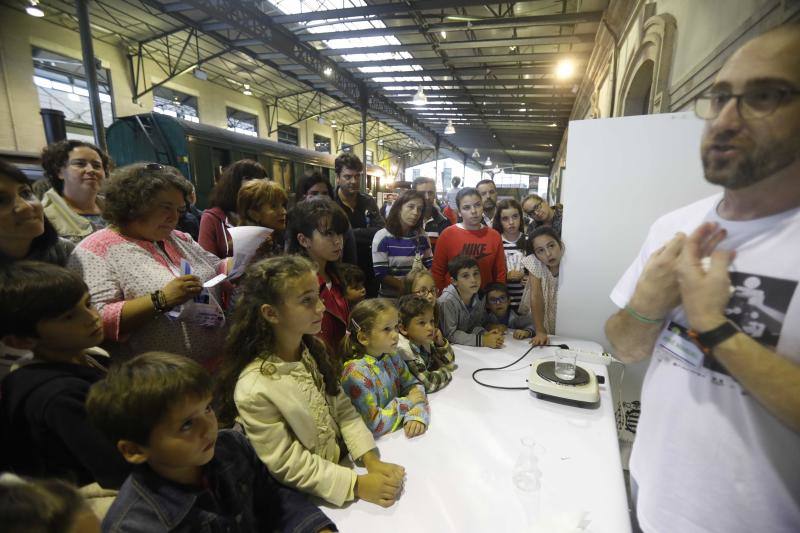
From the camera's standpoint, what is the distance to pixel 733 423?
0.71 m

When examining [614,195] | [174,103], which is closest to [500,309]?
[614,195]

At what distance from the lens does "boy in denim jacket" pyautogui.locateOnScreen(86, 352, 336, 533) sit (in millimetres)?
776

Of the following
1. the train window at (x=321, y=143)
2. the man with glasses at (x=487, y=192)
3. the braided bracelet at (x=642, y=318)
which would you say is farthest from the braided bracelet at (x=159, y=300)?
the train window at (x=321, y=143)

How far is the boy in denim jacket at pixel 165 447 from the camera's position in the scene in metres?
0.78

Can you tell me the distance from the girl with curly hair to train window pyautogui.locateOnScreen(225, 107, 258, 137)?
1217 cm

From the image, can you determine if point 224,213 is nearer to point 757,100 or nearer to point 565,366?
point 565,366

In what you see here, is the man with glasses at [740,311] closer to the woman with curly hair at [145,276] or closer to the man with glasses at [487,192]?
the woman with curly hair at [145,276]

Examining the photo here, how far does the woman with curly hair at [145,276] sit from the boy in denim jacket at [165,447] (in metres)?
0.49

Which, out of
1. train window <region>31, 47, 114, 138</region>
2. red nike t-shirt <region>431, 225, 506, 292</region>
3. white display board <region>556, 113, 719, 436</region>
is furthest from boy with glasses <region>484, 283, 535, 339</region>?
train window <region>31, 47, 114, 138</region>

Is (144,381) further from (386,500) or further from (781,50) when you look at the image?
(781,50)

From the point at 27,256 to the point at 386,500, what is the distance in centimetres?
149

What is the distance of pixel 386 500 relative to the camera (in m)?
1.01

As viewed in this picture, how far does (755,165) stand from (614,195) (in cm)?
143

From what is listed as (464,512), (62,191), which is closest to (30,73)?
(62,191)
